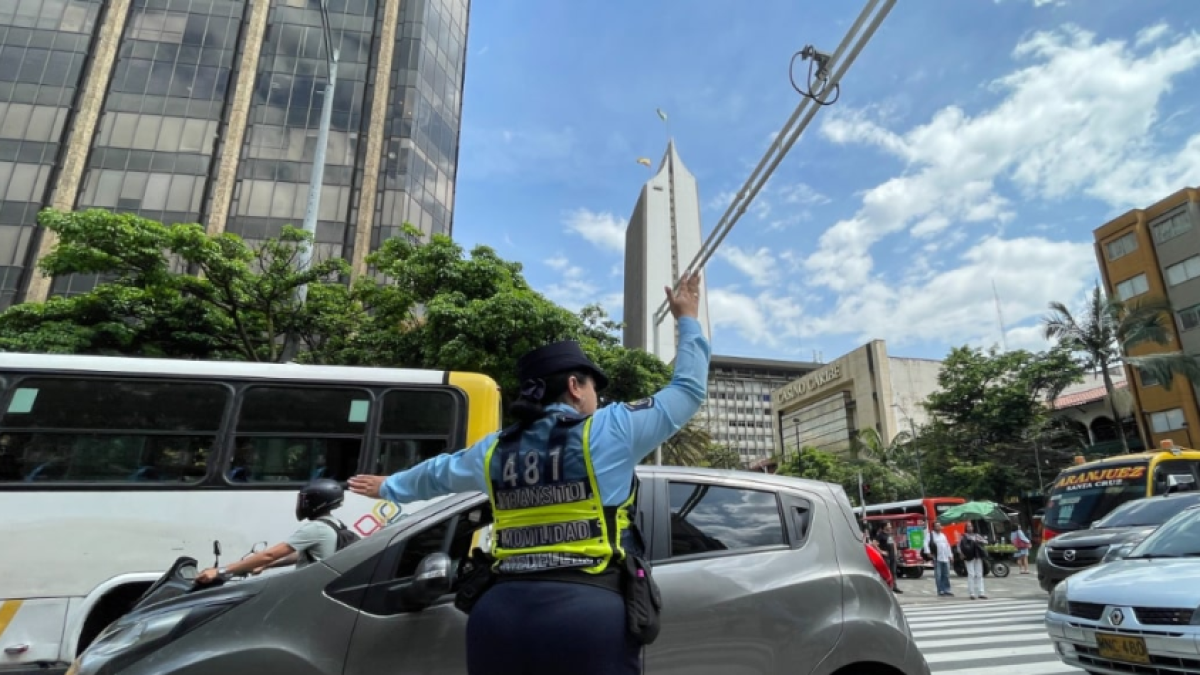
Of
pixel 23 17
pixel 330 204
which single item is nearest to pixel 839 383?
pixel 330 204

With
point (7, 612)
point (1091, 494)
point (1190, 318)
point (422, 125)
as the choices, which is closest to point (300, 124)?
point (422, 125)

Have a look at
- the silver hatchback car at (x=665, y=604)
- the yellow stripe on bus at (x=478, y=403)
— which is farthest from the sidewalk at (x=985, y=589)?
the silver hatchback car at (x=665, y=604)

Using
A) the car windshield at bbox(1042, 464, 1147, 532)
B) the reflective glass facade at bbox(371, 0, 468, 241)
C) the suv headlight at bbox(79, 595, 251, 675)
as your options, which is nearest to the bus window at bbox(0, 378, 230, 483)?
the suv headlight at bbox(79, 595, 251, 675)

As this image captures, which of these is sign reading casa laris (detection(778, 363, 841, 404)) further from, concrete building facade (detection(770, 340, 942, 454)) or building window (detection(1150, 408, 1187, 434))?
building window (detection(1150, 408, 1187, 434))

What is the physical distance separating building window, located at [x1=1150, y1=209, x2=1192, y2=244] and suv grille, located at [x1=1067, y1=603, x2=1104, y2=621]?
118 ft

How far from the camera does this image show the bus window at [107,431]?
5398 mm

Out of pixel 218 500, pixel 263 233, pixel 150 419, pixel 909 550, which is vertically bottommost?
pixel 909 550

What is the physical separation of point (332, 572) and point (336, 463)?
3574 millimetres

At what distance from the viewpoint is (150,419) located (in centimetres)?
567

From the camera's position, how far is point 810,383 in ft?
248

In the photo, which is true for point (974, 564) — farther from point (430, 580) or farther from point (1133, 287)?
point (1133, 287)

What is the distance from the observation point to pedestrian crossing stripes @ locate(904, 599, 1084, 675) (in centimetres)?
582

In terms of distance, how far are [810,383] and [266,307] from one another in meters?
69.3

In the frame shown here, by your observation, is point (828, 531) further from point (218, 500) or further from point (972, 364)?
point (972, 364)
